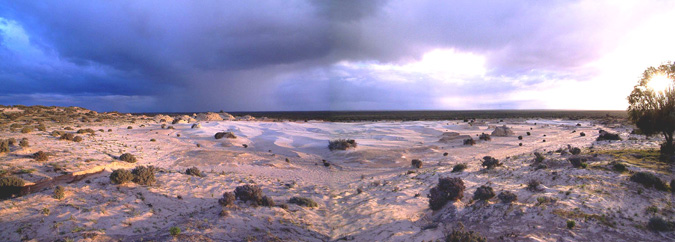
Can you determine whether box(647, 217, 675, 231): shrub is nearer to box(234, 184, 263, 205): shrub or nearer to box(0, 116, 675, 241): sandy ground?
box(0, 116, 675, 241): sandy ground

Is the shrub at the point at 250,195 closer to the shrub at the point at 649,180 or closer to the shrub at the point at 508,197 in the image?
the shrub at the point at 508,197

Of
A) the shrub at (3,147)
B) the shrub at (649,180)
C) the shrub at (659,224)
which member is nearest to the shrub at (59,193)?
the shrub at (3,147)

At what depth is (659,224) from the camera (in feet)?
25.0

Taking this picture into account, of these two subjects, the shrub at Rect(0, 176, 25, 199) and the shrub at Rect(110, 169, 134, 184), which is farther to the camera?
the shrub at Rect(110, 169, 134, 184)

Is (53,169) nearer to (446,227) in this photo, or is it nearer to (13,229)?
(13,229)

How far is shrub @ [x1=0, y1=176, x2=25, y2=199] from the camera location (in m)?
10.1

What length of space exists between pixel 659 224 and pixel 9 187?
19976mm

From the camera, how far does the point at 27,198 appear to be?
9648mm

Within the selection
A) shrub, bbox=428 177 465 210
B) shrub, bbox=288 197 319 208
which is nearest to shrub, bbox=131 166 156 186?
shrub, bbox=288 197 319 208

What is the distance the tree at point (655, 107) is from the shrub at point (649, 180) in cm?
473

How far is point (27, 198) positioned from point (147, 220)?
4.19m

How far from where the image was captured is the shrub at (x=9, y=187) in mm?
10086

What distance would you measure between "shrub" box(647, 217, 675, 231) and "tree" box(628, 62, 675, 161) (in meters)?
8.03

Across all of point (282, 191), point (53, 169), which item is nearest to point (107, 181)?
point (53, 169)
